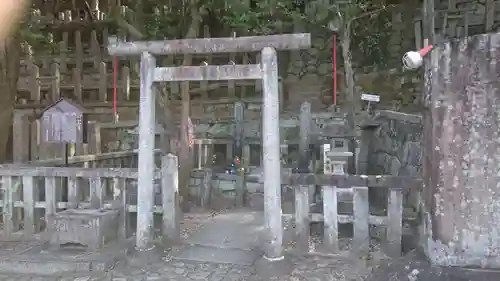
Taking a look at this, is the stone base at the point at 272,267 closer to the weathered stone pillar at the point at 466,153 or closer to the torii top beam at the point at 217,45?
the weathered stone pillar at the point at 466,153

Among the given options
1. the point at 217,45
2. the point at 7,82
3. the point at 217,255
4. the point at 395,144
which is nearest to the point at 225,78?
the point at 217,45

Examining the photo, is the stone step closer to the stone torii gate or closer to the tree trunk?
the stone torii gate

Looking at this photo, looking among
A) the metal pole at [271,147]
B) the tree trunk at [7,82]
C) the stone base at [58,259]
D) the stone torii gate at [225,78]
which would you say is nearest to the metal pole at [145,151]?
the stone torii gate at [225,78]

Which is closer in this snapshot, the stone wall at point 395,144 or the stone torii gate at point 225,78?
the stone torii gate at point 225,78

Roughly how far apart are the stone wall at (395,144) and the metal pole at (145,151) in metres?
4.17

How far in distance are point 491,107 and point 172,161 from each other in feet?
13.9

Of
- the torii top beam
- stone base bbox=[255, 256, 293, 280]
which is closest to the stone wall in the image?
stone base bbox=[255, 256, 293, 280]

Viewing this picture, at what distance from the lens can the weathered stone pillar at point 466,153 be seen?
202 inches

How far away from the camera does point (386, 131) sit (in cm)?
1037

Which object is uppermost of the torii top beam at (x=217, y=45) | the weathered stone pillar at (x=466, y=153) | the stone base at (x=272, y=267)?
the torii top beam at (x=217, y=45)

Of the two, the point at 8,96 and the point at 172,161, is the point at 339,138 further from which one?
the point at 8,96

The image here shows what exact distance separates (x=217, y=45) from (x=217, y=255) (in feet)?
9.49

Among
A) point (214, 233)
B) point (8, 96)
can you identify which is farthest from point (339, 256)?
point (8, 96)

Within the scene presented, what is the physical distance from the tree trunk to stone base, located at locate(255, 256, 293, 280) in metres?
6.10
